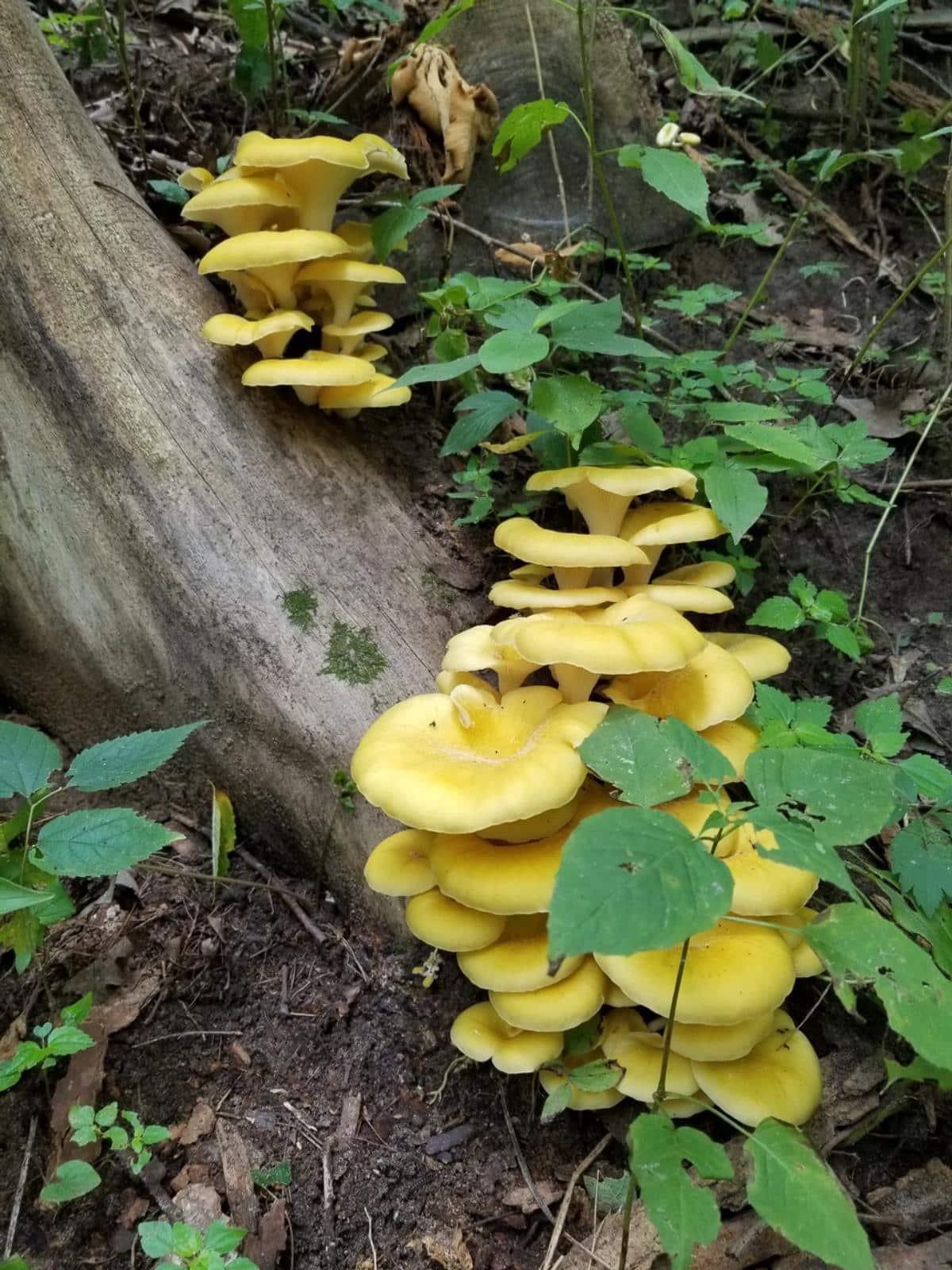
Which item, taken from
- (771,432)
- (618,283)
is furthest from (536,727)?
(618,283)

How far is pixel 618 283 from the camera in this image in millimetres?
4637

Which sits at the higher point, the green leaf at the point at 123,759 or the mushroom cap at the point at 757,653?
the green leaf at the point at 123,759

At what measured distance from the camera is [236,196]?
3.16m

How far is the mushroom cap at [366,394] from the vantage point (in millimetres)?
3213

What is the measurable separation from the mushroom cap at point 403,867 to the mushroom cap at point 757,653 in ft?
3.81

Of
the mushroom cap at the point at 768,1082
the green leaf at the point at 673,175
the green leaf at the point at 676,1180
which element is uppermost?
the green leaf at the point at 673,175

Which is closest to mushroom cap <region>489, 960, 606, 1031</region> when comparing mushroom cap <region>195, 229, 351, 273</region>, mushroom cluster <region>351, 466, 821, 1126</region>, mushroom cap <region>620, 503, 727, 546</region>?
mushroom cluster <region>351, 466, 821, 1126</region>

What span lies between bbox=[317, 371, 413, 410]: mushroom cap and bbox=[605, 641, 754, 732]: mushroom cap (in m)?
1.47

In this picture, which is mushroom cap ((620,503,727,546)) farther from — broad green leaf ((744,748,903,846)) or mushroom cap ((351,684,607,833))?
broad green leaf ((744,748,903,846))

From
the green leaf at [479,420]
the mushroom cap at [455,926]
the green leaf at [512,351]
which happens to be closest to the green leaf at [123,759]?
the mushroom cap at [455,926]

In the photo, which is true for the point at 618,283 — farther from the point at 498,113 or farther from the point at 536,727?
the point at 536,727

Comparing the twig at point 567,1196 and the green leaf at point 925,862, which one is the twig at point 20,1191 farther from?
the green leaf at point 925,862

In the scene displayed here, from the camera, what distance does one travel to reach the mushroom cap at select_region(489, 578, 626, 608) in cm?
254

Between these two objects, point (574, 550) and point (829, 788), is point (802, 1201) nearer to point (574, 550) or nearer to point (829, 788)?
point (829, 788)
